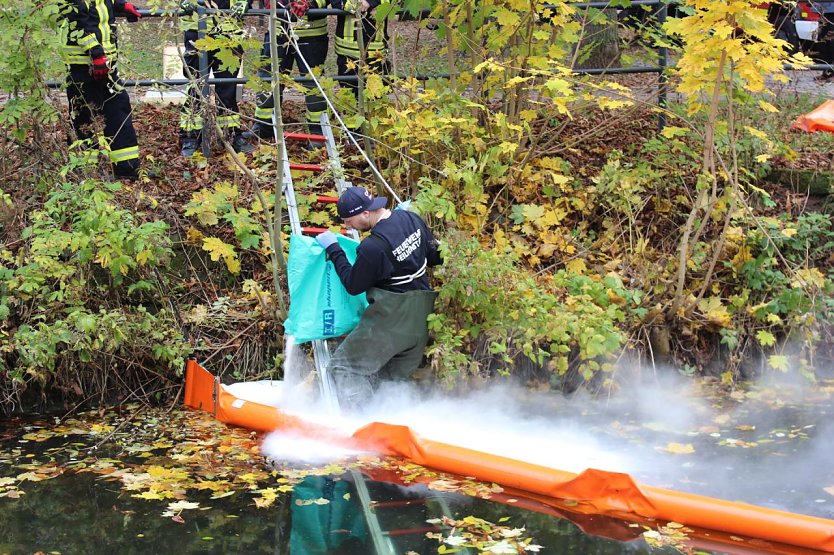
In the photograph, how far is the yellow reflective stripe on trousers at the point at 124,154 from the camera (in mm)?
7945

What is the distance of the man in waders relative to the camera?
6.15m

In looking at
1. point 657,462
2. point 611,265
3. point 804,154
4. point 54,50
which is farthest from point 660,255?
point 54,50

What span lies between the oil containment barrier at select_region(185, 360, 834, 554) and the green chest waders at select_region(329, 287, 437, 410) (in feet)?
1.22

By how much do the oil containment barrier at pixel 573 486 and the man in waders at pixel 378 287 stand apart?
442mm

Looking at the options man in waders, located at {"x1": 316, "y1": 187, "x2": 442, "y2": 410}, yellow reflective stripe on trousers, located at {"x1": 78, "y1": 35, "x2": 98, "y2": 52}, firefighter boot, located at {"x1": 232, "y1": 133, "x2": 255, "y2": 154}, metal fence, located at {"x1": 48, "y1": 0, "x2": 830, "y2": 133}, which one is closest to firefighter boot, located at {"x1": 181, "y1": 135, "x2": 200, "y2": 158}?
firefighter boot, located at {"x1": 232, "y1": 133, "x2": 255, "y2": 154}

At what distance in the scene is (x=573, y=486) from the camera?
16.9 feet

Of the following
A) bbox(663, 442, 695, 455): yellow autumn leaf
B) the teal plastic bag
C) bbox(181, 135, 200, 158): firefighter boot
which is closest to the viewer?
bbox(663, 442, 695, 455): yellow autumn leaf

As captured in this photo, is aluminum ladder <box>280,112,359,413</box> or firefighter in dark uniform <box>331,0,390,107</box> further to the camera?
firefighter in dark uniform <box>331,0,390,107</box>

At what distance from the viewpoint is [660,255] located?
801 cm

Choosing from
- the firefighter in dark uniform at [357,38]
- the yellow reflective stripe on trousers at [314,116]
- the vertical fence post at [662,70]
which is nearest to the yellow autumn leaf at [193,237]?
the yellow reflective stripe on trousers at [314,116]

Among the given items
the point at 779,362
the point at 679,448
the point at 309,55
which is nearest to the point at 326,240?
the point at 679,448

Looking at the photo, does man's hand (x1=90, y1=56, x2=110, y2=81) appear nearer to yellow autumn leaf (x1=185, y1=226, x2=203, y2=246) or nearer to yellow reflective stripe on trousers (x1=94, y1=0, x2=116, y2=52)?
yellow reflective stripe on trousers (x1=94, y1=0, x2=116, y2=52)

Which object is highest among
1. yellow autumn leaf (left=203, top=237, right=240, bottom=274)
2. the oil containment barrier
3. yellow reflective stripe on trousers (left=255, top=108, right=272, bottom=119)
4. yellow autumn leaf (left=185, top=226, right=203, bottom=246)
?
yellow reflective stripe on trousers (left=255, top=108, right=272, bottom=119)

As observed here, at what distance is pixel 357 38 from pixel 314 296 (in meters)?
2.69
